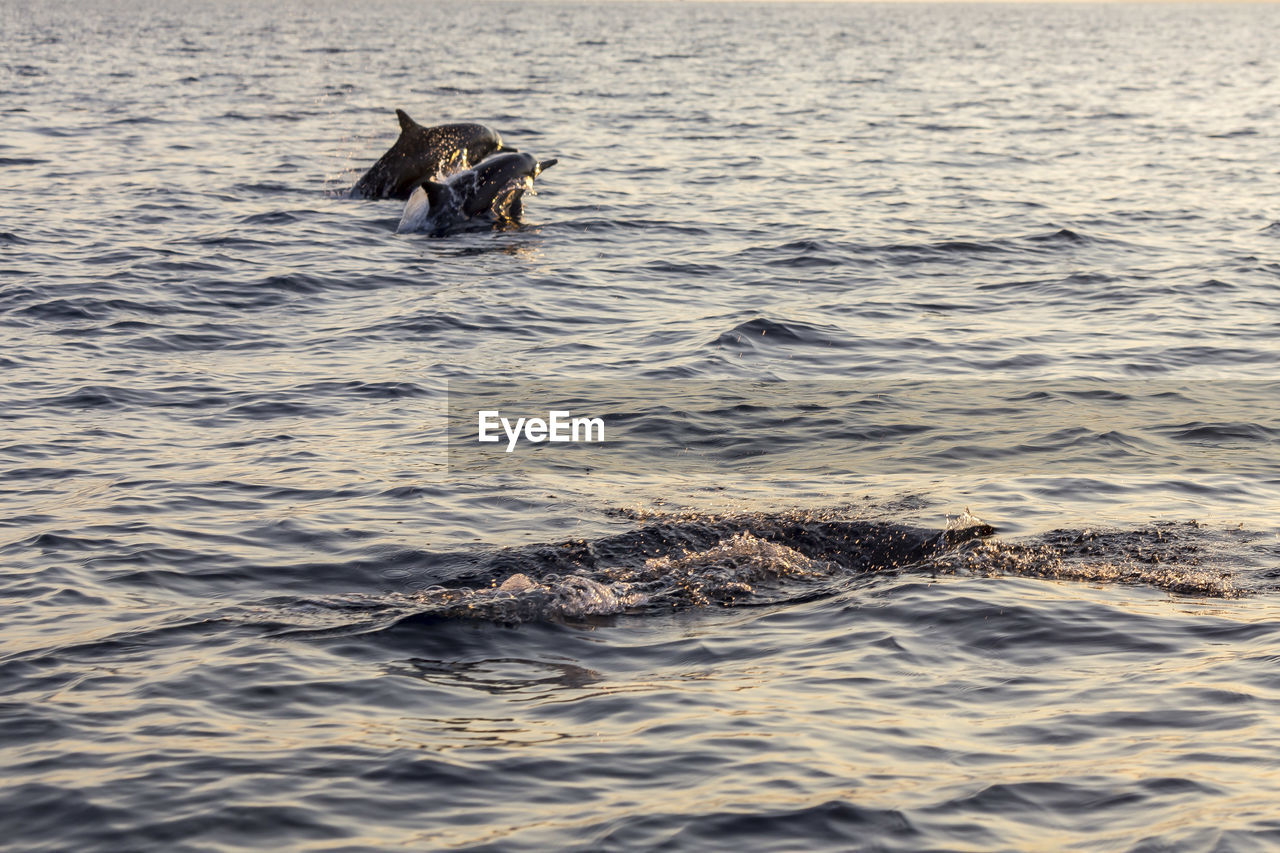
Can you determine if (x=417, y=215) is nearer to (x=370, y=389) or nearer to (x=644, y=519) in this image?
(x=370, y=389)

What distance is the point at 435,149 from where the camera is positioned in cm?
2620

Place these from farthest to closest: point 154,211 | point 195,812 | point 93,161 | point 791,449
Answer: point 93,161 < point 154,211 < point 791,449 < point 195,812

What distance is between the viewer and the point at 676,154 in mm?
34188

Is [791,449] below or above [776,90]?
below

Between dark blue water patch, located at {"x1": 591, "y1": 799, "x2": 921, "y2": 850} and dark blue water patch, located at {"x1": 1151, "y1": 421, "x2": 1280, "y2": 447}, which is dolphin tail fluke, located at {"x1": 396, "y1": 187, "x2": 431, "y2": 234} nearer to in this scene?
dark blue water patch, located at {"x1": 1151, "y1": 421, "x2": 1280, "y2": 447}

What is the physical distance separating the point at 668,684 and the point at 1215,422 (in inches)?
311

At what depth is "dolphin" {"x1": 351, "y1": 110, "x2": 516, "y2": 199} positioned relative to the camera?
26047 mm

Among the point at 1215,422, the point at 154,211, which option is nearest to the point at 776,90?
the point at 154,211

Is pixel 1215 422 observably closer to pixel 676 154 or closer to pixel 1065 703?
pixel 1065 703

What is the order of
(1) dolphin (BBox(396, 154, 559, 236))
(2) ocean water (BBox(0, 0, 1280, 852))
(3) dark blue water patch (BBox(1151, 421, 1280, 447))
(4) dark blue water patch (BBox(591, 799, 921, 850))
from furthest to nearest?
(1) dolphin (BBox(396, 154, 559, 236)), (3) dark blue water patch (BBox(1151, 421, 1280, 447)), (2) ocean water (BBox(0, 0, 1280, 852)), (4) dark blue water patch (BBox(591, 799, 921, 850))

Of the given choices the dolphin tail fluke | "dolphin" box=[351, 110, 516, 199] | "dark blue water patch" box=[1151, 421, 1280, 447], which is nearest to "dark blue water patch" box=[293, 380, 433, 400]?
"dark blue water patch" box=[1151, 421, 1280, 447]

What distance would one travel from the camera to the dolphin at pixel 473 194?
24188mm

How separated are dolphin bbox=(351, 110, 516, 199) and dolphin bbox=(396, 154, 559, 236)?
146cm
